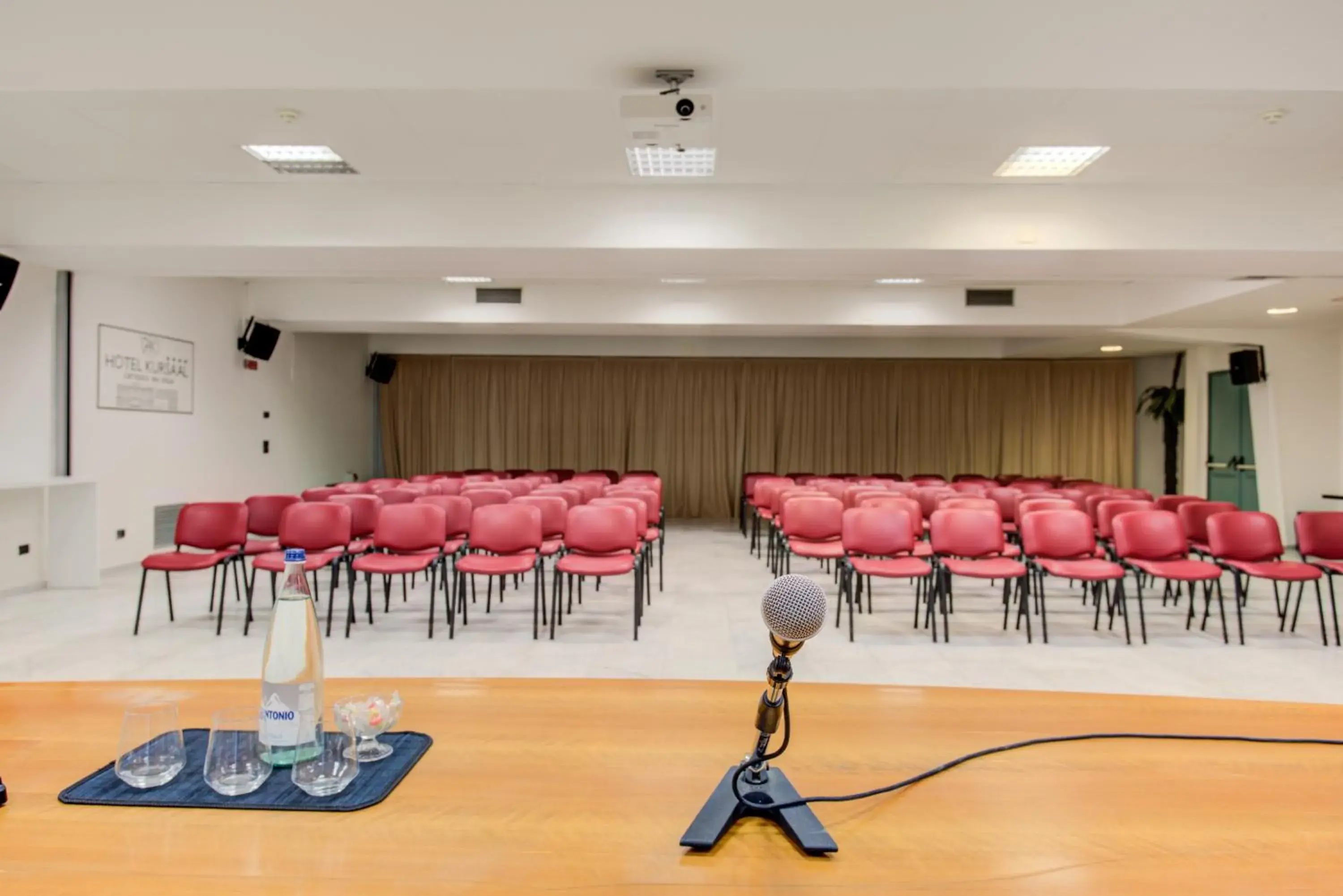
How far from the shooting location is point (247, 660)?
5.13 metres

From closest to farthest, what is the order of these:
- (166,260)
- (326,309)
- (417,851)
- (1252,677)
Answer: (417,851) < (1252,677) < (166,260) < (326,309)

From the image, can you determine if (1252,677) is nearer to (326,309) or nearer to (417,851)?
(417,851)

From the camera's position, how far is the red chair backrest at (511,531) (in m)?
6.12

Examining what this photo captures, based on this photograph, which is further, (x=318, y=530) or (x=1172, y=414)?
(x=1172, y=414)

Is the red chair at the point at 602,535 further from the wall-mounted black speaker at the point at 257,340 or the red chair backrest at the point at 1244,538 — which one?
the wall-mounted black speaker at the point at 257,340

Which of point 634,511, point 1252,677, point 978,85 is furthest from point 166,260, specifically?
point 1252,677

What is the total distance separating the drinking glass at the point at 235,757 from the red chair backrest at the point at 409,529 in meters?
5.04

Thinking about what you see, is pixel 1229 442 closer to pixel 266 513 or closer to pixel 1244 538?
pixel 1244 538

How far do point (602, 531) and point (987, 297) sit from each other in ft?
23.8

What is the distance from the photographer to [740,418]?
15625mm

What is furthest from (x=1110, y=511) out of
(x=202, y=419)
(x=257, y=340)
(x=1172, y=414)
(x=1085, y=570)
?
(x=257, y=340)

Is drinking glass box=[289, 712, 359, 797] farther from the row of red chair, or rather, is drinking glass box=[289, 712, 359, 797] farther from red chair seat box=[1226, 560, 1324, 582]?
red chair seat box=[1226, 560, 1324, 582]

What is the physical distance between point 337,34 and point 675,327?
25.3ft

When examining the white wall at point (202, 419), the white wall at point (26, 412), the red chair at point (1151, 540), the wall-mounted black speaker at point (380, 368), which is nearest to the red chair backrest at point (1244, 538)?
the red chair at point (1151, 540)
